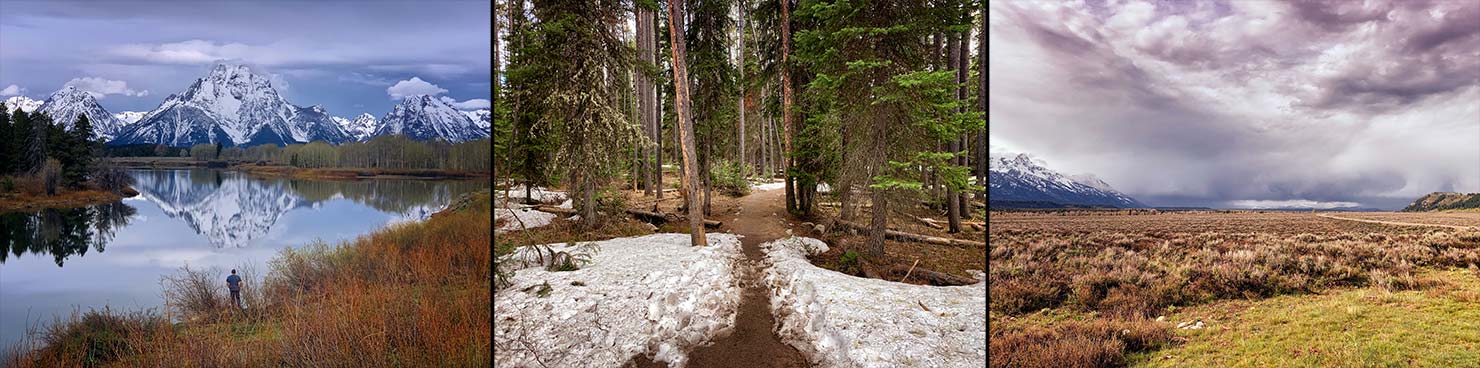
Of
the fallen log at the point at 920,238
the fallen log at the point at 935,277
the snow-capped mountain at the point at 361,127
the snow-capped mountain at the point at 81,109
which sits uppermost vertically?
the snow-capped mountain at the point at 81,109

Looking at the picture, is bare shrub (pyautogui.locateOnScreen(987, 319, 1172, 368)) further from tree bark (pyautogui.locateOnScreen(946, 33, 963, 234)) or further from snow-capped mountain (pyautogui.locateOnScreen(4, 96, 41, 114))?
snow-capped mountain (pyautogui.locateOnScreen(4, 96, 41, 114))

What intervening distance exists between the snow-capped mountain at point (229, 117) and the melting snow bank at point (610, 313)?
27140mm

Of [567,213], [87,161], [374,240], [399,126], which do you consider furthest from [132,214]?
[567,213]

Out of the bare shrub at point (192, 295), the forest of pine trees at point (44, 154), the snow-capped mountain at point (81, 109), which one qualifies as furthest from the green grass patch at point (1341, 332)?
the snow-capped mountain at point (81, 109)

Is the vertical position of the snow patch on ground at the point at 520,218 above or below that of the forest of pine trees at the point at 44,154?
below

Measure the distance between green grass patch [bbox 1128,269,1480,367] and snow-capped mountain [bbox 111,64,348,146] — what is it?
30.3 m

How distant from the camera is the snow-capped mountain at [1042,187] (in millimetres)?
7828

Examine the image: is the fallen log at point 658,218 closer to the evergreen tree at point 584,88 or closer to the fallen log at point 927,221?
the evergreen tree at point 584,88

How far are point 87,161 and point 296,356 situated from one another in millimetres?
26170

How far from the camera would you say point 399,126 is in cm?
1027

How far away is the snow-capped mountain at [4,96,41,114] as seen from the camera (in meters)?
21.5

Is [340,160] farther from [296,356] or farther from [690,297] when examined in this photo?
[690,297]

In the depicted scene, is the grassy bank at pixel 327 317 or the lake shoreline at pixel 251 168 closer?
the grassy bank at pixel 327 317

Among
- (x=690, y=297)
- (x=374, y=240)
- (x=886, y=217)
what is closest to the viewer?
(x=690, y=297)
